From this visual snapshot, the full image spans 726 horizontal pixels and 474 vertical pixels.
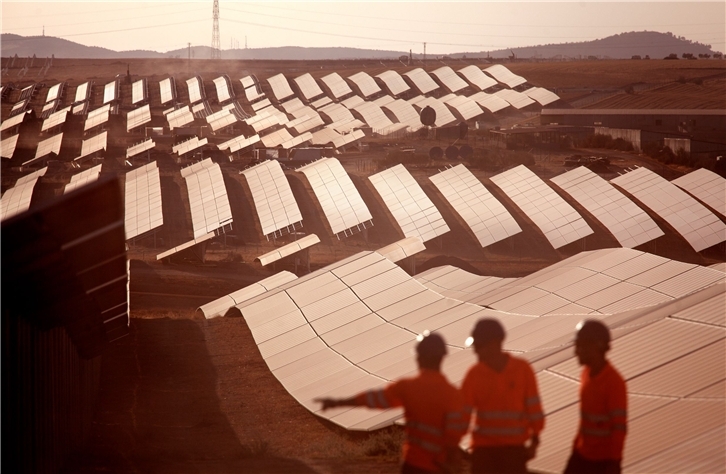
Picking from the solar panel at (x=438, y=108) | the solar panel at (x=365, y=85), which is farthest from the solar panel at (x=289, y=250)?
the solar panel at (x=365, y=85)

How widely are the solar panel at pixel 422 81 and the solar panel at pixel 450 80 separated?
3.72 feet

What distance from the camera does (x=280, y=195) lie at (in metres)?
37.6

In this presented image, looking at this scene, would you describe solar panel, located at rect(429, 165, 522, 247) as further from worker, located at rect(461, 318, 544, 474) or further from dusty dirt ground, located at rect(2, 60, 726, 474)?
worker, located at rect(461, 318, 544, 474)

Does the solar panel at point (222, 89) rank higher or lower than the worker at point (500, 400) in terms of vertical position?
lower

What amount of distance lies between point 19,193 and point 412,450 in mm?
38175

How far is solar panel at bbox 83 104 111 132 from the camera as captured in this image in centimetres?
6506

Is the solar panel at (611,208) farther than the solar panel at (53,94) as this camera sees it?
No

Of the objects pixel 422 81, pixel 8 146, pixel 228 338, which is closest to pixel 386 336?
pixel 228 338

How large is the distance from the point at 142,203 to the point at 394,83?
49730 millimetres

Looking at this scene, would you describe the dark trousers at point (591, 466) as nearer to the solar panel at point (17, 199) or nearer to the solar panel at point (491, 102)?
the solar panel at point (17, 199)

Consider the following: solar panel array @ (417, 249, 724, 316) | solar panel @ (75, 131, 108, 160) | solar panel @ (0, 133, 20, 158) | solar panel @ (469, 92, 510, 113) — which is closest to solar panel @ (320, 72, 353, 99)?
solar panel @ (469, 92, 510, 113)

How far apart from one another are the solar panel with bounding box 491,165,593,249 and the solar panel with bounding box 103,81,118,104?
5232 centimetres

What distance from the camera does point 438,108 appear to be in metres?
68.9

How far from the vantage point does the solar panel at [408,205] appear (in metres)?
32.7
